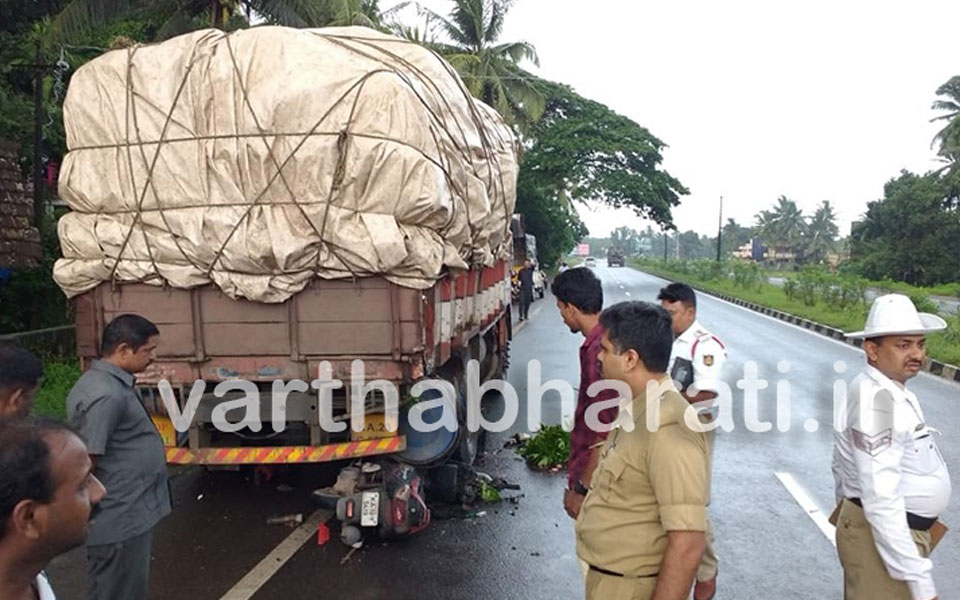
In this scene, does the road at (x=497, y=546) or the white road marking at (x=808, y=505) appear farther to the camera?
the white road marking at (x=808, y=505)

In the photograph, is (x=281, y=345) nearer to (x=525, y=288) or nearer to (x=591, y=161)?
(x=525, y=288)

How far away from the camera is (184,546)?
4496mm

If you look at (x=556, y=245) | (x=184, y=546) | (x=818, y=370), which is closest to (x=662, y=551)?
(x=184, y=546)

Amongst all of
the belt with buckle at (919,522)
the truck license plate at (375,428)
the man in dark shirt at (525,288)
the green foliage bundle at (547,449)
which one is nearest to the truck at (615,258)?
the man in dark shirt at (525,288)

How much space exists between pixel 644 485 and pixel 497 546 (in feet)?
9.06

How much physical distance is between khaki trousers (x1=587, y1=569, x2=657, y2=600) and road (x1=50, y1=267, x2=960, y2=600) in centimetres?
190

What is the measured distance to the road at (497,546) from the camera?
397 centimetres

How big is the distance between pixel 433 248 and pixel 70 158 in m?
2.23

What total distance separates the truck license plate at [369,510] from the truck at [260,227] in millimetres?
250

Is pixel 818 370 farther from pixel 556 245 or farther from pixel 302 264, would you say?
pixel 556 245

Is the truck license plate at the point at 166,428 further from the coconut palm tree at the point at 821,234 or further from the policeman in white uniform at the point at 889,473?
the coconut palm tree at the point at 821,234

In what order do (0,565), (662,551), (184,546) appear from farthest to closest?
(184,546), (662,551), (0,565)

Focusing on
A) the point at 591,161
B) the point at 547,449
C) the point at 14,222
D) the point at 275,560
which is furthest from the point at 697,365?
the point at 591,161

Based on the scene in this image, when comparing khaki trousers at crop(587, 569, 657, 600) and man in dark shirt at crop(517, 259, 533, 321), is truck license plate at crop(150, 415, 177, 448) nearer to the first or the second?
khaki trousers at crop(587, 569, 657, 600)
